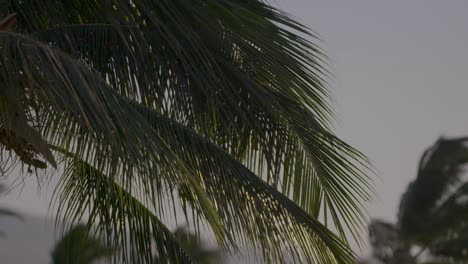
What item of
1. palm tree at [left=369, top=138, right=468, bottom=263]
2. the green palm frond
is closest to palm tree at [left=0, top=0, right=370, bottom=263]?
the green palm frond

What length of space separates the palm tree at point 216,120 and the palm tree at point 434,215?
12.8m

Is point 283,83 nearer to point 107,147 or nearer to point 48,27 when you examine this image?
point 48,27

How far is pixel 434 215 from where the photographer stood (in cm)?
1981

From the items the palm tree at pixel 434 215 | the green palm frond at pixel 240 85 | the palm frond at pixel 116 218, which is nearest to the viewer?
the palm frond at pixel 116 218

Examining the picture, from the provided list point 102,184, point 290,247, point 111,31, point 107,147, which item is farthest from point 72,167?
point 107,147

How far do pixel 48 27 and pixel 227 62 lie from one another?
3.63ft

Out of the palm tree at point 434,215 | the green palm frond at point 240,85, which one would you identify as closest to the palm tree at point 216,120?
the green palm frond at point 240,85

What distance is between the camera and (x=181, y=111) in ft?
21.1

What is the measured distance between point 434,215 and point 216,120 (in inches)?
548

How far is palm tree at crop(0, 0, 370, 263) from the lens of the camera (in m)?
5.16

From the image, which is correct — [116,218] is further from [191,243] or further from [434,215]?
[434,215]

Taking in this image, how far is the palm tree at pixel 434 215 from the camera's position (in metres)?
19.3

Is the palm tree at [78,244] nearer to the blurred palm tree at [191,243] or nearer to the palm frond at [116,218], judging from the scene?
→ the palm frond at [116,218]

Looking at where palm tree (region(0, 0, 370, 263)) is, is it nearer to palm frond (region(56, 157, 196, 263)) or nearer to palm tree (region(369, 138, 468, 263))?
palm frond (region(56, 157, 196, 263))
